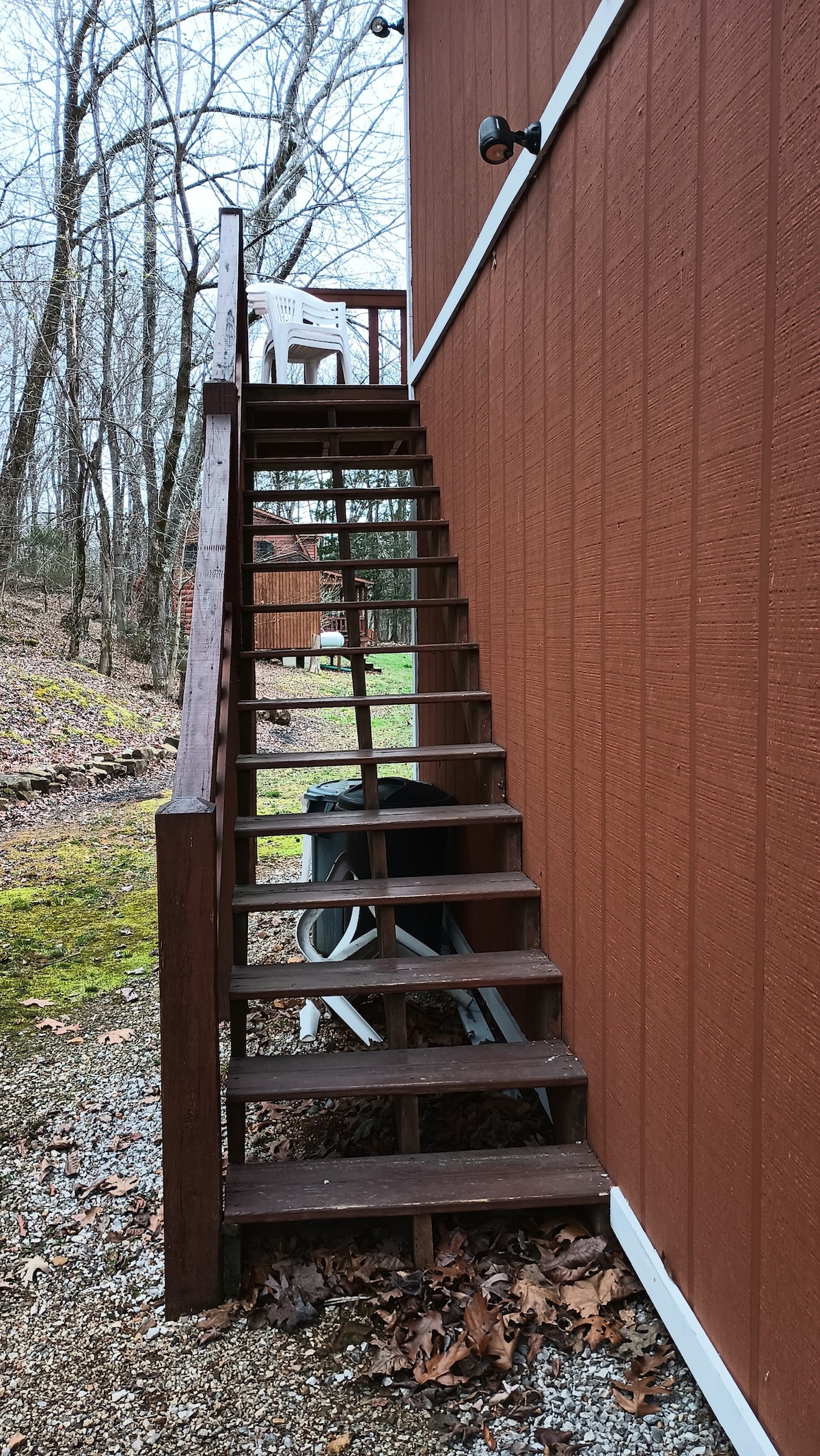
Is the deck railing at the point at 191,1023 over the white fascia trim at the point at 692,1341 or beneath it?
over

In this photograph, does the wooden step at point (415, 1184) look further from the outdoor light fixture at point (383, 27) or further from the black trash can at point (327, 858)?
the outdoor light fixture at point (383, 27)

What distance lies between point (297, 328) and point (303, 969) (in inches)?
198

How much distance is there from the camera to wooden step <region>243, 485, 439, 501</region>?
4.15 metres

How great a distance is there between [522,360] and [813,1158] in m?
2.35

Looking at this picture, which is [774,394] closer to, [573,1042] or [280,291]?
[573,1042]

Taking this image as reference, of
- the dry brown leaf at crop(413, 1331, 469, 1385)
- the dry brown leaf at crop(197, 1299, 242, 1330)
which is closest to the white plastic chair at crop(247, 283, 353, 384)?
the dry brown leaf at crop(197, 1299, 242, 1330)

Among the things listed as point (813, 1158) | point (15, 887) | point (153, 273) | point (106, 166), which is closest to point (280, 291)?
point (15, 887)

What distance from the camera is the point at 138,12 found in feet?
31.7

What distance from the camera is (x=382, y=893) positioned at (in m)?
2.73

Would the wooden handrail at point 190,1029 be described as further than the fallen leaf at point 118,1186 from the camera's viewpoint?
No

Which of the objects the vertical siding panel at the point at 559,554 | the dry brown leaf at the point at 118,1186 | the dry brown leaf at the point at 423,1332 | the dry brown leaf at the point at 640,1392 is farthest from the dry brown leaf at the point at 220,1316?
the vertical siding panel at the point at 559,554

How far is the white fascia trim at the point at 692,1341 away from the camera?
1421mm

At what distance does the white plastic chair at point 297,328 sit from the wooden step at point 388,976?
4620 mm

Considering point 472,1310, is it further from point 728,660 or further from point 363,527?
point 363,527
